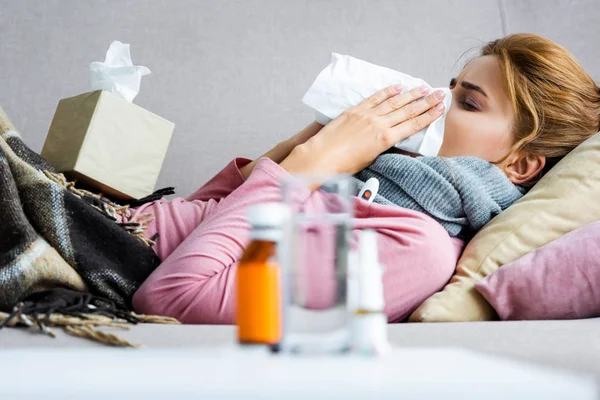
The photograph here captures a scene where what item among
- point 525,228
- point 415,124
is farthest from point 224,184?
point 525,228

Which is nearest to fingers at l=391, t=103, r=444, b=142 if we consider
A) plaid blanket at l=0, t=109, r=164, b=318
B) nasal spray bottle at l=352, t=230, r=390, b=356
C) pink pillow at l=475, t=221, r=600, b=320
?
pink pillow at l=475, t=221, r=600, b=320

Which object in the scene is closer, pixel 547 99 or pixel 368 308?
pixel 368 308

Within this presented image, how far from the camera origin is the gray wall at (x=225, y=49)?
7.06 ft

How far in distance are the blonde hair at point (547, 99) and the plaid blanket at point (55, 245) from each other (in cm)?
77

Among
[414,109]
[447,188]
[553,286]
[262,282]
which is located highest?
[262,282]

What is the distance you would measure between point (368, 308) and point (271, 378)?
0.53ft

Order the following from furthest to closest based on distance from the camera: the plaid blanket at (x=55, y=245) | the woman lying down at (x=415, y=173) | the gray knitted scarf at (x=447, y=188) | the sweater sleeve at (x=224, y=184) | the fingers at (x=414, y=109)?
the sweater sleeve at (x=224, y=184) < the fingers at (x=414, y=109) < the gray knitted scarf at (x=447, y=188) < the woman lying down at (x=415, y=173) < the plaid blanket at (x=55, y=245)

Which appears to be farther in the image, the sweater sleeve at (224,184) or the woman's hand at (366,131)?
the sweater sleeve at (224,184)

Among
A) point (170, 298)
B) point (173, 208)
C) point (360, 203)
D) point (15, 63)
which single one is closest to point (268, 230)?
point (170, 298)

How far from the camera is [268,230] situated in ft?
1.92

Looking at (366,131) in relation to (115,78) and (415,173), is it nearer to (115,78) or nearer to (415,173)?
(415,173)

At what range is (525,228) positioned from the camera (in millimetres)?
1393

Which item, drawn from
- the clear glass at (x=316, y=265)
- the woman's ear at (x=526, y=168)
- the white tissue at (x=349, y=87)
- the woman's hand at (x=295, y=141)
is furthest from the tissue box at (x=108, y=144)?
the clear glass at (x=316, y=265)

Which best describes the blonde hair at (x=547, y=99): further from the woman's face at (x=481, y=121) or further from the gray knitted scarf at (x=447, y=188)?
the gray knitted scarf at (x=447, y=188)
